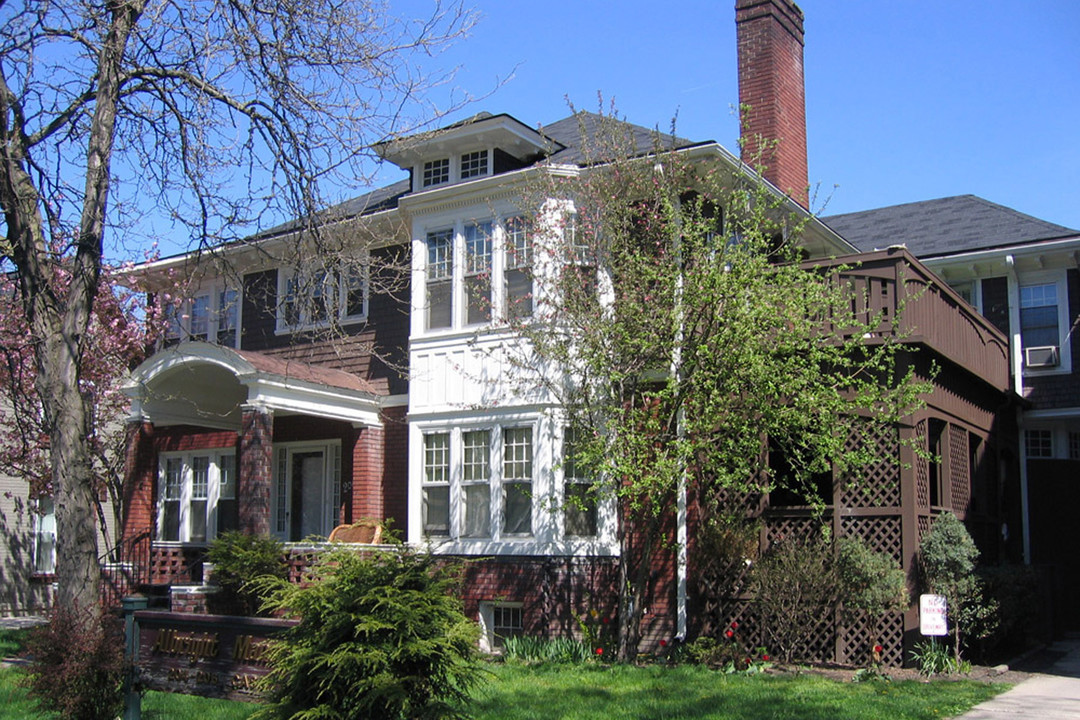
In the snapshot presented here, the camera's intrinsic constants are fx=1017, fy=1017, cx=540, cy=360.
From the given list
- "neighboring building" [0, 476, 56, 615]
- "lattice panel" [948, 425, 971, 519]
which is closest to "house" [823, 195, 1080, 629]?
"lattice panel" [948, 425, 971, 519]

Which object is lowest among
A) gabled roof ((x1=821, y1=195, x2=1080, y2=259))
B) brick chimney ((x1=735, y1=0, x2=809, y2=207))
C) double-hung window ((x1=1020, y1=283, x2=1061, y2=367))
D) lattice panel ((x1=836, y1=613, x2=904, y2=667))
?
lattice panel ((x1=836, y1=613, x2=904, y2=667))

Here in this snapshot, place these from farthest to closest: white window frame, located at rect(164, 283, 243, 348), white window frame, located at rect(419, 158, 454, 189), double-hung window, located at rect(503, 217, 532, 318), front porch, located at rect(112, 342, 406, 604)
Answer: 1. white window frame, located at rect(164, 283, 243, 348)
2. white window frame, located at rect(419, 158, 454, 189)
3. front porch, located at rect(112, 342, 406, 604)
4. double-hung window, located at rect(503, 217, 532, 318)

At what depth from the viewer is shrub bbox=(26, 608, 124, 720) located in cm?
751

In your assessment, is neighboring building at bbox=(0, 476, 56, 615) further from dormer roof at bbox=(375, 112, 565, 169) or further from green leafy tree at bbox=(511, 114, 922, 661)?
green leafy tree at bbox=(511, 114, 922, 661)

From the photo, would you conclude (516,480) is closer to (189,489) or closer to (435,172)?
(435,172)

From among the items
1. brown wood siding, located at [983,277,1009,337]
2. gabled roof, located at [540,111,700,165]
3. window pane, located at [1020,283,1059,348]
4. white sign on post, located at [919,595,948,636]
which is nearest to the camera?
white sign on post, located at [919,595,948,636]

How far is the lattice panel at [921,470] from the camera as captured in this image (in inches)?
453

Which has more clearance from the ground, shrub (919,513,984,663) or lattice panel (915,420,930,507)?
lattice panel (915,420,930,507)

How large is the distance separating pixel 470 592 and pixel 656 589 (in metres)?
2.62

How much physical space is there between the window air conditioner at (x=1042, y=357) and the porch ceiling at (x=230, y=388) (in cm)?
1057

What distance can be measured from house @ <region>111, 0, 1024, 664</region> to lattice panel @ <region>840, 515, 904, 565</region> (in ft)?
0.09

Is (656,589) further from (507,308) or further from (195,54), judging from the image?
(195,54)

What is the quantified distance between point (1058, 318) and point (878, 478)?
271 inches

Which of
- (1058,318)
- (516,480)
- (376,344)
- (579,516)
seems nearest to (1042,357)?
(1058,318)
